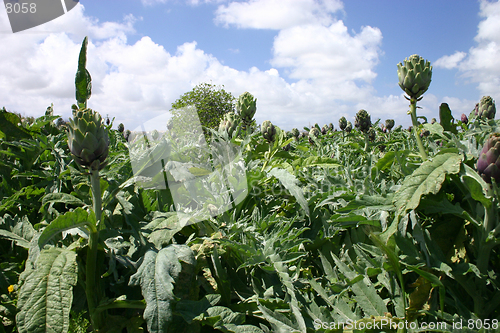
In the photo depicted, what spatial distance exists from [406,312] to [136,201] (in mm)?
1173

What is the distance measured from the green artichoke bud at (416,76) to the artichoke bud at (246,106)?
1.35 metres

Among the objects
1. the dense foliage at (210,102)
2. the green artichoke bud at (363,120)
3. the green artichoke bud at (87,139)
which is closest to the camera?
the green artichoke bud at (87,139)

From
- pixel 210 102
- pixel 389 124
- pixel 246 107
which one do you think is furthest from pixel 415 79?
pixel 210 102

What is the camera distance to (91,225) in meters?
1.02

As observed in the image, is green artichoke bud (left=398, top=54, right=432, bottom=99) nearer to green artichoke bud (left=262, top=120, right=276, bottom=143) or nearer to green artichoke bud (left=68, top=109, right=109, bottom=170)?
green artichoke bud (left=262, top=120, right=276, bottom=143)

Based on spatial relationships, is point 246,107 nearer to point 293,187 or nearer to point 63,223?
point 293,187

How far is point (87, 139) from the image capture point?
102 centimetres

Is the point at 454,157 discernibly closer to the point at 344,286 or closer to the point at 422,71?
the point at 344,286

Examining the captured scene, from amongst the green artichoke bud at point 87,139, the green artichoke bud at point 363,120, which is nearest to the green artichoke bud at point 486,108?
the green artichoke bud at point 363,120

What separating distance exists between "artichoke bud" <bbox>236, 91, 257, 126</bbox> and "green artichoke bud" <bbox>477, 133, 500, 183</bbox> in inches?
77.1

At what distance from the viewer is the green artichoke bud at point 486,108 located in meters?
3.44

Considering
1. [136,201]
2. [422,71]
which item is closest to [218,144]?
[136,201]

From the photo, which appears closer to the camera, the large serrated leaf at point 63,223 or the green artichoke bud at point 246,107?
the large serrated leaf at point 63,223

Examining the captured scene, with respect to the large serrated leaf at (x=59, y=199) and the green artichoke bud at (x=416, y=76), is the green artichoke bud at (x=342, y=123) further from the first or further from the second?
the large serrated leaf at (x=59, y=199)
